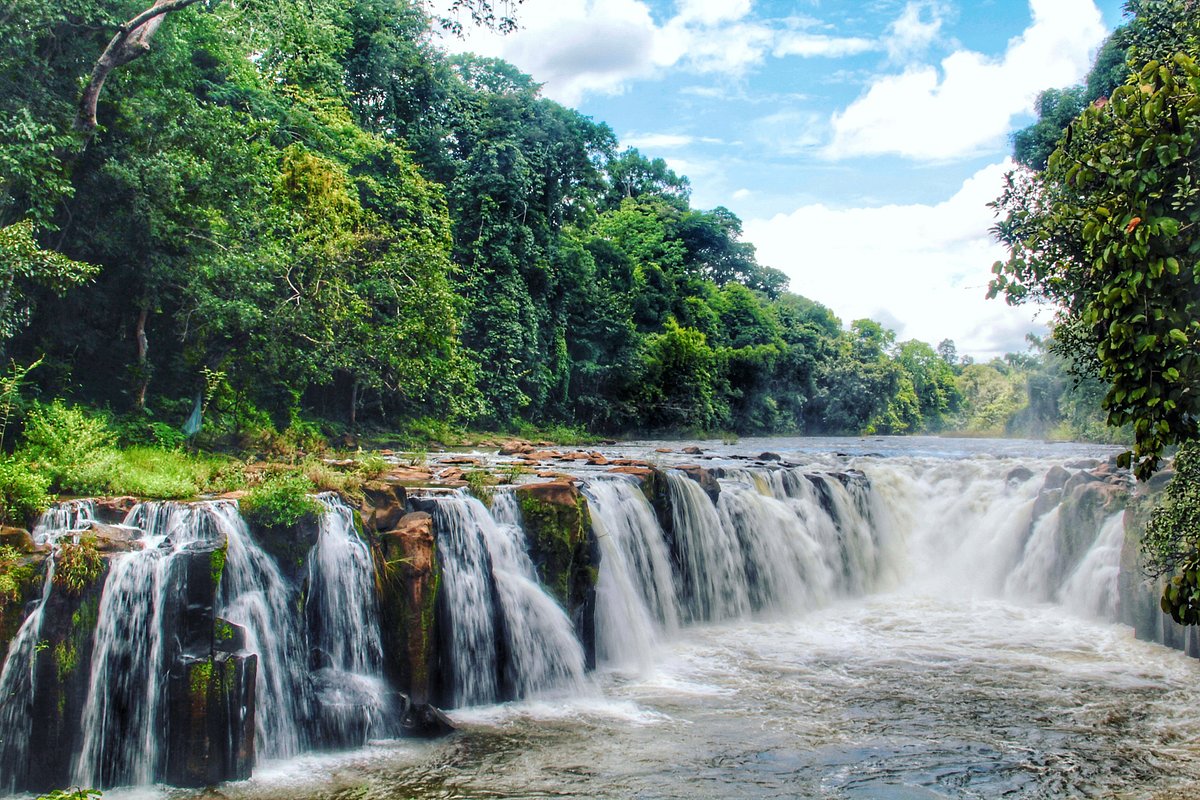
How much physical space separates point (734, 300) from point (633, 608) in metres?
35.9

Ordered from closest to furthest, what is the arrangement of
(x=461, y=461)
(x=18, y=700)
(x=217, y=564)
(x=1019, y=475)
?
(x=18, y=700), (x=217, y=564), (x=461, y=461), (x=1019, y=475)

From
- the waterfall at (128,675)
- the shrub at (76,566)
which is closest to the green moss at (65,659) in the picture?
the waterfall at (128,675)

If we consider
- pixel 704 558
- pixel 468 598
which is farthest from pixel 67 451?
pixel 704 558

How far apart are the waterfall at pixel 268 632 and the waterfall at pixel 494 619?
181 centimetres

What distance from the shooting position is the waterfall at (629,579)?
11.1m

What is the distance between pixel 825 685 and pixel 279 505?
21.8 ft

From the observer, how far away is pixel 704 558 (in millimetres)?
13875

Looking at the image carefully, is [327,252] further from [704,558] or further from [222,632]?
[222,632]

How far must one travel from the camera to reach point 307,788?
6.84 meters

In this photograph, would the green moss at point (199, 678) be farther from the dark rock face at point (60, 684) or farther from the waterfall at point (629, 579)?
the waterfall at point (629, 579)

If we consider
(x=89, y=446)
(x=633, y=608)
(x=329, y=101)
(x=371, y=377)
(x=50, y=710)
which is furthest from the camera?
(x=329, y=101)

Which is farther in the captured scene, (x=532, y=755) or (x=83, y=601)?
(x=532, y=755)

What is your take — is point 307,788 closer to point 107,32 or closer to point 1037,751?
point 1037,751

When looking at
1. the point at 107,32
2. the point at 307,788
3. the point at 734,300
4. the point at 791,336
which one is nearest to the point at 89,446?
the point at 307,788
